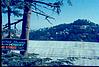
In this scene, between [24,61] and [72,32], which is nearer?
[24,61]

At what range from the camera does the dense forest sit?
1138 centimetres

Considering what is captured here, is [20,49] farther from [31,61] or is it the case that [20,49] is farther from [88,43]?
[88,43]

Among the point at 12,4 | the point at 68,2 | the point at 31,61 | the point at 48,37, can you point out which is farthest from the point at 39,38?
the point at 31,61

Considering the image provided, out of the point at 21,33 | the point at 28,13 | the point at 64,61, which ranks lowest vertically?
the point at 64,61

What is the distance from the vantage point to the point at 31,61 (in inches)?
291

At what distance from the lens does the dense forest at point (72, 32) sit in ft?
37.3

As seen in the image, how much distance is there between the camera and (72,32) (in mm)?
11352

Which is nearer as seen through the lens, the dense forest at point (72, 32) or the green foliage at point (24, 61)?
the green foliage at point (24, 61)

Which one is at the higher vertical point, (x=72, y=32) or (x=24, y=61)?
(x=72, y=32)

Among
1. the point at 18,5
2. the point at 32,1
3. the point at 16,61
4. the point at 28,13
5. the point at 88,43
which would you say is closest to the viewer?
the point at 16,61

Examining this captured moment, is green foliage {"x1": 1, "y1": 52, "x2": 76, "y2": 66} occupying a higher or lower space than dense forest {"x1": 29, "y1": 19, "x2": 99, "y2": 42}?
lower

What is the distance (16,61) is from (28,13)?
3253mm

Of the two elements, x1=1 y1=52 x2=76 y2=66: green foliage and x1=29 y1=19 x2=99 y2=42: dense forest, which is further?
x1=29 y1=19 x2=99 y2=42: dense forest

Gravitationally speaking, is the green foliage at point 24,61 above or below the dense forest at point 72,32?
below
